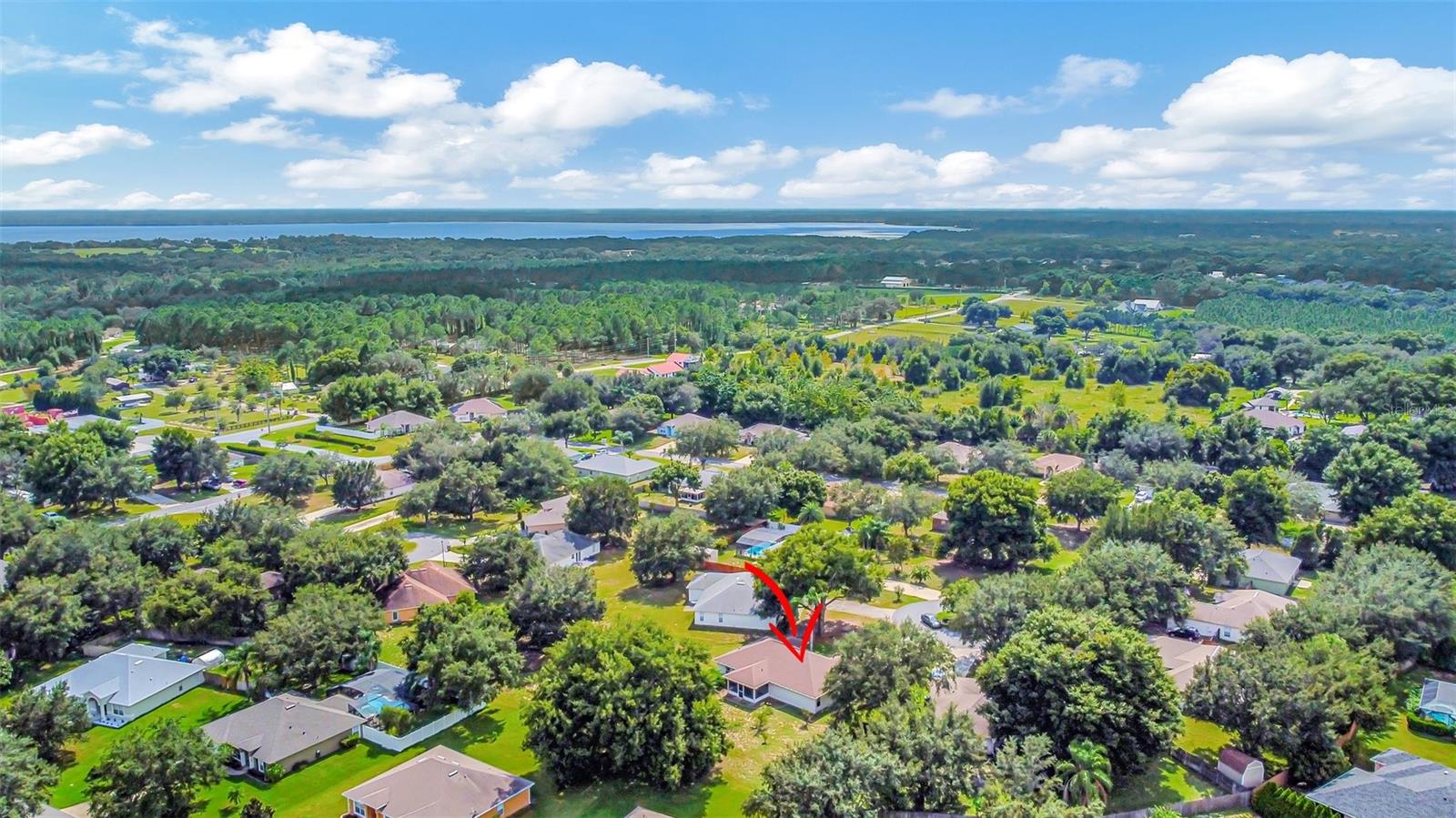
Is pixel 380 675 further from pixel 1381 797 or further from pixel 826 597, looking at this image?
pixel 1381 797

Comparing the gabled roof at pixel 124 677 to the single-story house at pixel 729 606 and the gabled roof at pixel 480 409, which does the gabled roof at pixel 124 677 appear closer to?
the single-story house at pixel 729 606

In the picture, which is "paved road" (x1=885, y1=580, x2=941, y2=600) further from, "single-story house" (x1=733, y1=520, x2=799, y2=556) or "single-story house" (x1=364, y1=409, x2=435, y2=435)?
"single-story house" (x1=364, y1=409, x2=435, y2=435)

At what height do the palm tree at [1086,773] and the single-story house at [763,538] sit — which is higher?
the palm tree at [1086,773]

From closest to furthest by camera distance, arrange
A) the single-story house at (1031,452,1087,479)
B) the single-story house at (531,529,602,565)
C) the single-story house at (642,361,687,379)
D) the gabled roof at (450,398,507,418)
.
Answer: the single-story house at (531,529,602,565) < the single-story house at (1031,452,1087,479) < the gabled roof at (450,398,507,418) < the single-story house at (642,361,687,379)

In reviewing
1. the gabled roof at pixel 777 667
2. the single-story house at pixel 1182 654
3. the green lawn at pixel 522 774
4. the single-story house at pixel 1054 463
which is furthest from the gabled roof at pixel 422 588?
the single-story house at pixel 1054 463

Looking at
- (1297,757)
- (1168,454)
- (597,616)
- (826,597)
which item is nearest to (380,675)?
(597,616)

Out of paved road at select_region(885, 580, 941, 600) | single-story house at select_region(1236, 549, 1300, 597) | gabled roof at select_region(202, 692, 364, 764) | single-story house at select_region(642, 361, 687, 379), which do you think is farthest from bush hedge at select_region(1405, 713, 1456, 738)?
single-story house at select_region(642, 361, 687, 379)
